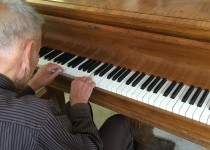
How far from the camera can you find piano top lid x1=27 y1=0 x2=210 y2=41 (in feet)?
3.76

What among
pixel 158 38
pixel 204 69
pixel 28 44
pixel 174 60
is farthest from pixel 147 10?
pixel 28 44

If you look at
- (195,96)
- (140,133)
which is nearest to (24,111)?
(195,96)

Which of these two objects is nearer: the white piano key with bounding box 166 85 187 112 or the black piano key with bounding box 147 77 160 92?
the white piano key with bounding box 166 85 187 112

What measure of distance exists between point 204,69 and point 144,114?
36cm

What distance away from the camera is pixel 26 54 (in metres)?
1.00

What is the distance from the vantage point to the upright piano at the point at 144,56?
1.17m

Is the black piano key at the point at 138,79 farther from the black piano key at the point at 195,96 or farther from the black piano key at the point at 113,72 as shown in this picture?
the black piano key at the point at 195,96

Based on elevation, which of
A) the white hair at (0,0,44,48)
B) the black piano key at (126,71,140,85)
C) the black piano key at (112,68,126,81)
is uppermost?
the white hair at (0,0,44,48)

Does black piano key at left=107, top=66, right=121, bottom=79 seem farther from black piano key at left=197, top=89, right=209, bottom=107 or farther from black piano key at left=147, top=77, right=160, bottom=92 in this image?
black piano key at left=197, top=89, right=209, bottom=107

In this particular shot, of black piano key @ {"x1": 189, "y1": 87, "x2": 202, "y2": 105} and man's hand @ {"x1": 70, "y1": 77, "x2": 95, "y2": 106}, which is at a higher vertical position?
black piano key @ {"x1": 189, "y1": 87, "x2": 202, "y2": 105}

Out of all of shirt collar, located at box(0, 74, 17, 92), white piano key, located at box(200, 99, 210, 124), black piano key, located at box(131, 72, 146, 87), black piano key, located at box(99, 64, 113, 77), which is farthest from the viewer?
black piano key, located at box(99, 64, 113, 77)

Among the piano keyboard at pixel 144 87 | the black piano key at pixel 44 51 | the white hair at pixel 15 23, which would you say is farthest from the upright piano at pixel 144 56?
the white hair at pixel 15 23

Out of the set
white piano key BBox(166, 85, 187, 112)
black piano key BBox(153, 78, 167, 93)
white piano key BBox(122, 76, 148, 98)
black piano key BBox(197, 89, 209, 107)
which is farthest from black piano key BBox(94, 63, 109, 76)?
black piano key BBox(197, 89, 209, 107)

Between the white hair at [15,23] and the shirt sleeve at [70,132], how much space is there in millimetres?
306
